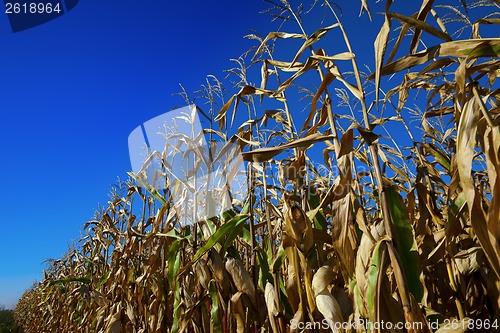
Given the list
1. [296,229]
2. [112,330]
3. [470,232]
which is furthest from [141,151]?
[470,232]

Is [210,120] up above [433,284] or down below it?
above

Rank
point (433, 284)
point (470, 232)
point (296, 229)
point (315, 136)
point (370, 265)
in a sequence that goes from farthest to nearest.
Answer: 1. point (433, 284)
2. point (470, 232)
3. point (296, 229)
4. point (315, 136)
5. point (370, 265)

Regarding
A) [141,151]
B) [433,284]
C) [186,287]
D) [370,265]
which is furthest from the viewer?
[141,151]

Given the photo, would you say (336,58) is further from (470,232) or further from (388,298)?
(470,232)

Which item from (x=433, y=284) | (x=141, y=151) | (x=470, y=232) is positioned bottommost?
(x=433, y=284)

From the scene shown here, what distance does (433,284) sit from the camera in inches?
68.6

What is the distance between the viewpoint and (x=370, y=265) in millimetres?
1040

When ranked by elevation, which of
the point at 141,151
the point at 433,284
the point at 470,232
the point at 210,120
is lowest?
the point at 433,284

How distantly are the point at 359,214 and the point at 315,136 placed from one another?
301 millimetres

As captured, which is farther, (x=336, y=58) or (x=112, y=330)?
(x=112, y=330)

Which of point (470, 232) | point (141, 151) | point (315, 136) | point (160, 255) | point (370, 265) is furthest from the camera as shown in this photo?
point (141, 151)

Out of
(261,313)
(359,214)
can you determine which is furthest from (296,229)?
(261,313)

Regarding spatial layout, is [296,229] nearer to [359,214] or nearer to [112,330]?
[359,214]

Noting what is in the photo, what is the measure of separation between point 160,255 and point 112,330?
544 mm
